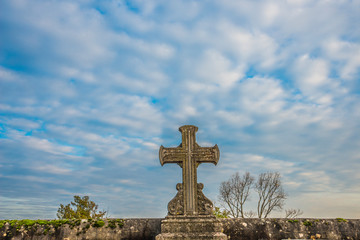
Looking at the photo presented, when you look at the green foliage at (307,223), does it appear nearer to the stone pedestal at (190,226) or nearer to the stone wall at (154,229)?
the stone wall at (154,229)

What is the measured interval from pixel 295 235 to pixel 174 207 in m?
3.49

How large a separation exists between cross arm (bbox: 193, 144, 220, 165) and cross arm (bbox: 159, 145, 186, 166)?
0.37 metres

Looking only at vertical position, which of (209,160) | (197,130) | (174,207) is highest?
(197,130)

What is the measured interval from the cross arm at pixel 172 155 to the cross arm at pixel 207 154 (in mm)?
365

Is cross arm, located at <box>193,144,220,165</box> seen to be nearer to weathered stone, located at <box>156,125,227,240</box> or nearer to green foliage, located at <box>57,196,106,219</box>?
weathered stone, located at <box>156,125,227,240</box>

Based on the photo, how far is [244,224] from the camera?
7.53m

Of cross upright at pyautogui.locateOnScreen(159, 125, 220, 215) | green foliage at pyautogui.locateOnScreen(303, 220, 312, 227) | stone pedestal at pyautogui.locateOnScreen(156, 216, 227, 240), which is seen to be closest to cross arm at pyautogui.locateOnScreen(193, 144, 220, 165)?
cross upright at pyautogui.locateOnScreen(159, 125, 220, 215)

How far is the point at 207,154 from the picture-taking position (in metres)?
7.44

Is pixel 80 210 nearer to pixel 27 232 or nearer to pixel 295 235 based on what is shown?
pixel 27 232

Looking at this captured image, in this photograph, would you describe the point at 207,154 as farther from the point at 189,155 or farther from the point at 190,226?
the point at 190,226

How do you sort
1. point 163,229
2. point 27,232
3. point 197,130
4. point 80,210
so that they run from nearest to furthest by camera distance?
point 163,229
point 27,232
point 197,130
point 80,210

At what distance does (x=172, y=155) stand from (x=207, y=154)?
96 centimetres

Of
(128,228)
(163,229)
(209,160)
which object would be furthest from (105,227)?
(209,160)

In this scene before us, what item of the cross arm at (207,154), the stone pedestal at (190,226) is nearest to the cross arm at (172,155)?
the cross arm at (207,154)
